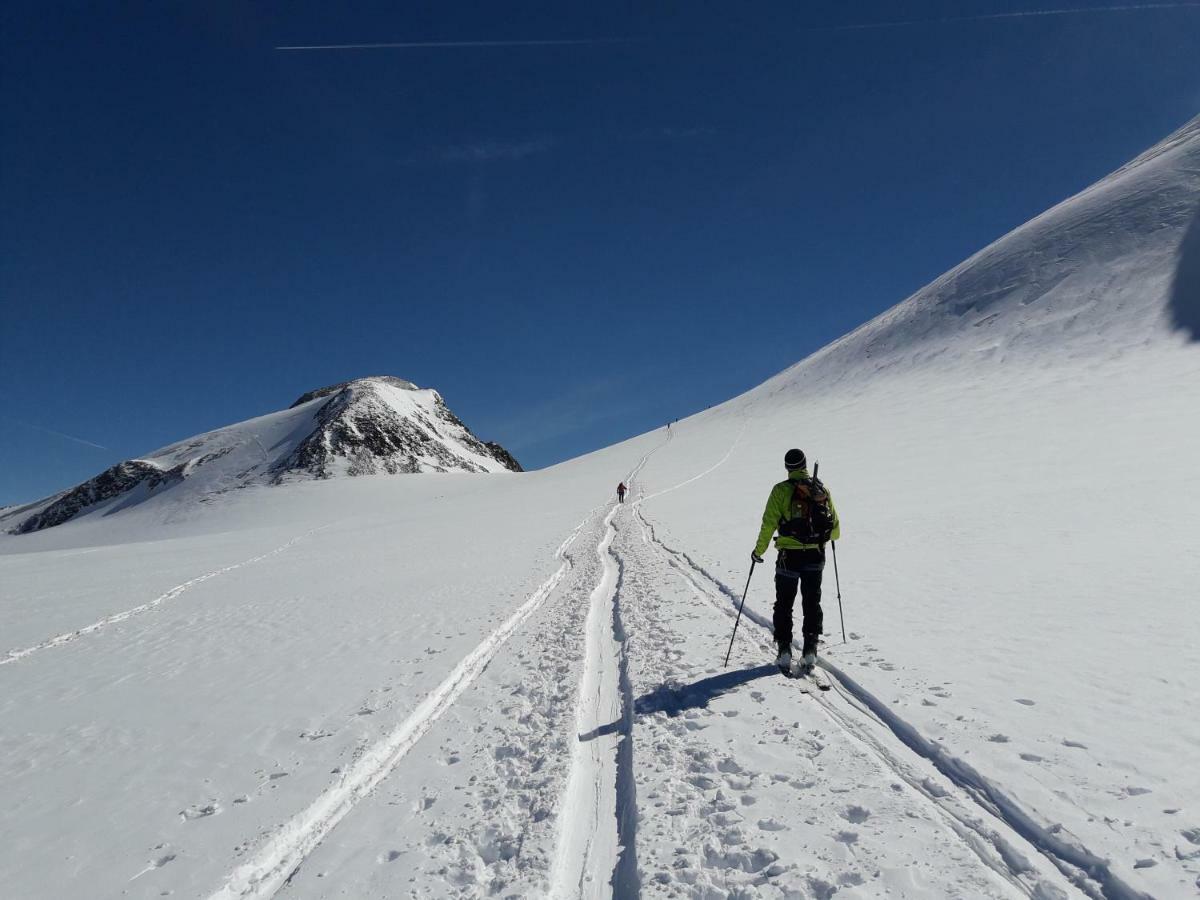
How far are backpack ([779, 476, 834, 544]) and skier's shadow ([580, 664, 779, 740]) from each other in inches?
71.5

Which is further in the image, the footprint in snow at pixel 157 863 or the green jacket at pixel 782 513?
the green jacket at pixel 782 513

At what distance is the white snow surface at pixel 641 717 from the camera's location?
4223mm

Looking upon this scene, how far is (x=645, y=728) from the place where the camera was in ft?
20.5

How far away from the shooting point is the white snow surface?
422cm

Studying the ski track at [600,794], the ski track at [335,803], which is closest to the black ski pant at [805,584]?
the ski track at [600,794]

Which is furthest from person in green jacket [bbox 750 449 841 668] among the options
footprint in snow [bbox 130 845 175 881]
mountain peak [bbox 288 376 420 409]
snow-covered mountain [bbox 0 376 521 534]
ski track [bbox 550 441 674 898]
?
mountain peak [bbox 288 376 420 409]

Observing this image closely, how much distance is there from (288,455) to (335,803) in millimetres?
98471

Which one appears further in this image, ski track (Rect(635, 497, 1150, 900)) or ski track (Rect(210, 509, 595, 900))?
ski track (Rect(210, 509, 595, 900))

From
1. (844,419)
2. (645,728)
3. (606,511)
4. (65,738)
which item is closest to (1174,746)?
(645,728)

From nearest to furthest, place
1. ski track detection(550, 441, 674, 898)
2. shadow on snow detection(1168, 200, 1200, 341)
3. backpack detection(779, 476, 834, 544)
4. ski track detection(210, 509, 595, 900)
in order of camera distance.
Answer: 1. ski track detection(550, 441, 674, 898)
2. ski track detection(210, 509, 595, 900)
3. backpack detection(779, 476, 834, 544)
4. shadow on snow detection(1168, 200, 1200, 341)

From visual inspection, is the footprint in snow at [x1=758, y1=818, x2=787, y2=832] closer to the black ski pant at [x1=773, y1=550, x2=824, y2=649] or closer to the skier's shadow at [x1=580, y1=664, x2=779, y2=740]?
the skier's shadow at [x1=580, y1=664, x2=779, y2=740]

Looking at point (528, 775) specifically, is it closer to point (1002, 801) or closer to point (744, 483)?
point (1002, 801)

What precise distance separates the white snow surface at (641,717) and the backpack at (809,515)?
172 cm

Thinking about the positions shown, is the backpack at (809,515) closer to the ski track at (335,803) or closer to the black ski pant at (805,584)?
the black ski pant at (805,584)
